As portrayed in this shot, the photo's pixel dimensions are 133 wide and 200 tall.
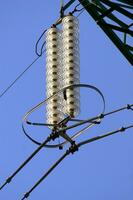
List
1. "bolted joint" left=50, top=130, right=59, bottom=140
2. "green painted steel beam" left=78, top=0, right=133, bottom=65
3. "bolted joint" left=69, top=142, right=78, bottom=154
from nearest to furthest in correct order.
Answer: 1. "bolted joint" left=50, top=130, right=59, bottom=140
2. "bolted joint" left=69, top=142, right=78, bottom=154
3. "green painted steel beam" left=78, top=0, right=133, bottom=65

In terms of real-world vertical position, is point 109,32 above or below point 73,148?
above

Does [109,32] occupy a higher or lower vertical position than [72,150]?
higher

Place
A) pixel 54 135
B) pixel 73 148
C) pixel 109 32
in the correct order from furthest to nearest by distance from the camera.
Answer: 1. pixel 109 32
2. pixel 73 148
3. pixel 54 135

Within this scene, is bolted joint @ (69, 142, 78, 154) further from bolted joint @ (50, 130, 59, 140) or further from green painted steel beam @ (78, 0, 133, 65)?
green painted steel beam @ (78, 0, 133, 65)

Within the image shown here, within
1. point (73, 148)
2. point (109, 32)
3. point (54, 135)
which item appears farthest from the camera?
point (109, 32)

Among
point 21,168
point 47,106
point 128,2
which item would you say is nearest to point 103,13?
point 128,2

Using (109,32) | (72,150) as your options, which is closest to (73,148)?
(72,150)

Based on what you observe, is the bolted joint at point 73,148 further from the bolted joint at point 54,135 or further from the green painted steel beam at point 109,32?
the green painted steel beam at point 109,32

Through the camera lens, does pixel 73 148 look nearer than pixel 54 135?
No

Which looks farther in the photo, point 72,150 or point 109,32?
point 109,32

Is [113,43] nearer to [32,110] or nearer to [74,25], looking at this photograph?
[74,25]

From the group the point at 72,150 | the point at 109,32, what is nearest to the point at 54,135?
the point at 72,150

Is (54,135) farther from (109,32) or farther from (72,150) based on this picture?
(109,32)

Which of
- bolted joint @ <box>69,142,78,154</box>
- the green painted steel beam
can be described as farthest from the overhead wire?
the green painted steel beam
